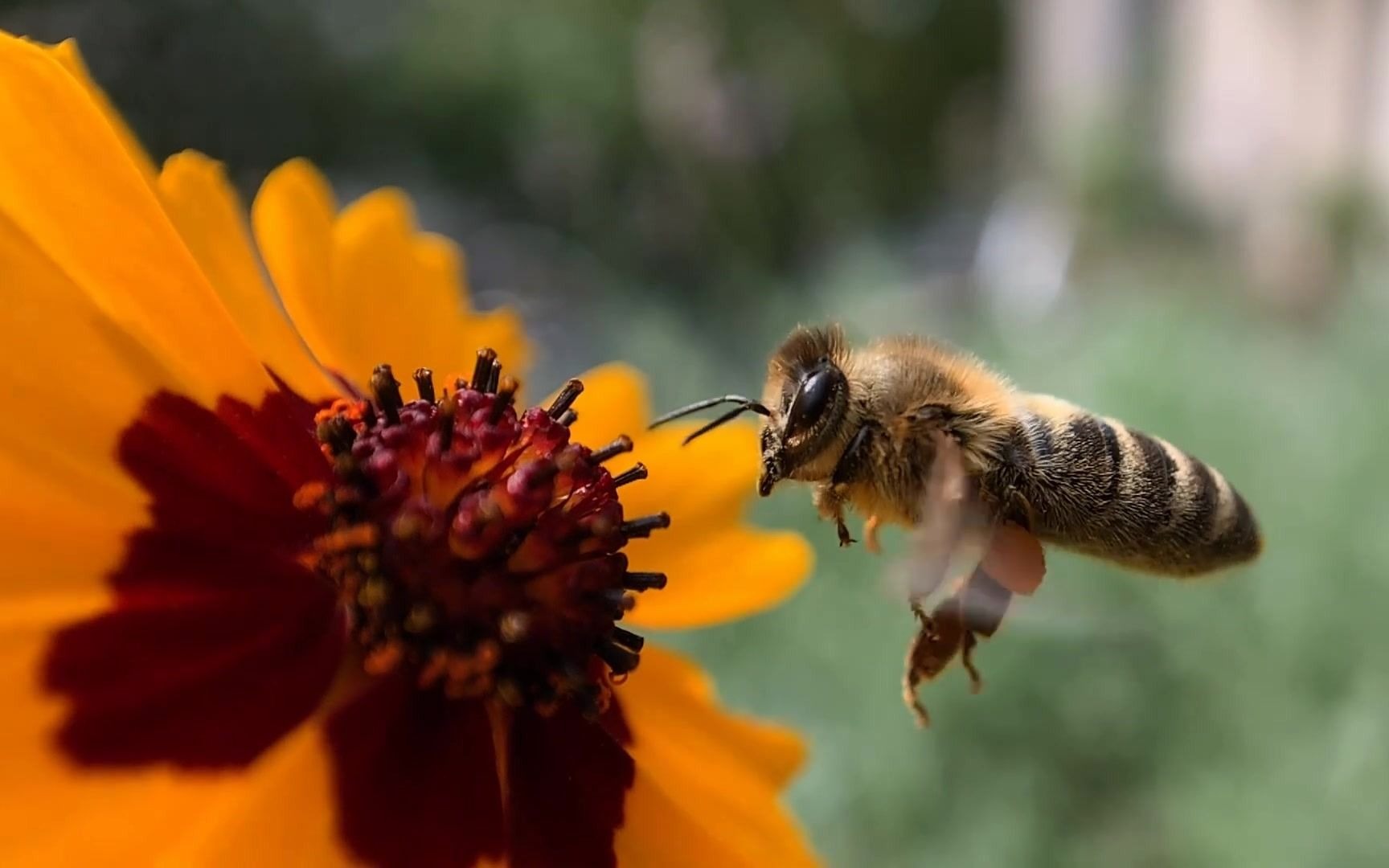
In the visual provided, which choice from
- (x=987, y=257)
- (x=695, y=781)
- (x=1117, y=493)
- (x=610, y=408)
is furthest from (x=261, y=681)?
(x=987, y=257)

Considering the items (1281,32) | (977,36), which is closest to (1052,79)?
(977,36)

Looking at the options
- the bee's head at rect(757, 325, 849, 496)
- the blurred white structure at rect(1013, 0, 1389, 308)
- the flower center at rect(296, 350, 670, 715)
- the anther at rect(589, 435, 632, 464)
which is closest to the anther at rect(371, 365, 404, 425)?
the flower center at rect(296, 350, 670, 715)

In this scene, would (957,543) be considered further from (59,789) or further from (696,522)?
(59,789)

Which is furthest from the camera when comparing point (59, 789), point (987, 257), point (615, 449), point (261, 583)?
point (987, 257)

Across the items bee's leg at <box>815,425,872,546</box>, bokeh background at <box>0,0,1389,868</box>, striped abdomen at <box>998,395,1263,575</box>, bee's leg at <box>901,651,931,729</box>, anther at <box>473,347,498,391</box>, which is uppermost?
bokeh background at <box>0,0,1389,868</box>

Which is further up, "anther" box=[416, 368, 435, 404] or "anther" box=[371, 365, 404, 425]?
"anther" box=[416, 368, 435, 404]

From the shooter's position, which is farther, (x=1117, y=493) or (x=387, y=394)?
(x=1117, y=493)

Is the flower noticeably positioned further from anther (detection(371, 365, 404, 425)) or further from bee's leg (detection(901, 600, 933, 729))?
bee's leg (detection(901, 600, 933, 729))

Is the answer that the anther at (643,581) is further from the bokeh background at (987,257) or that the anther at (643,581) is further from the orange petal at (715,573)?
the bokeh background at (987,257)
